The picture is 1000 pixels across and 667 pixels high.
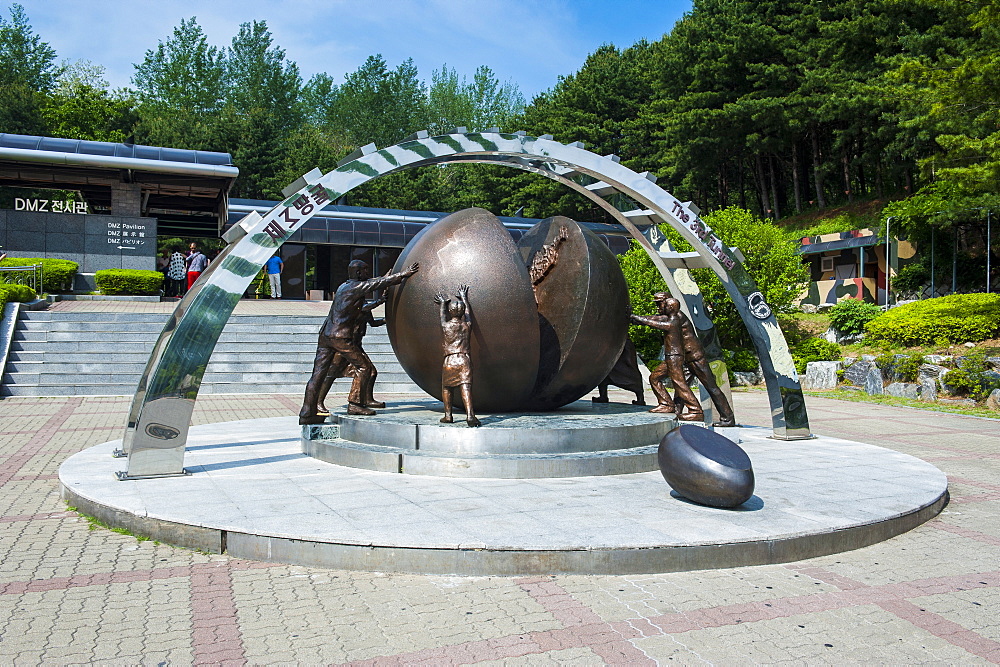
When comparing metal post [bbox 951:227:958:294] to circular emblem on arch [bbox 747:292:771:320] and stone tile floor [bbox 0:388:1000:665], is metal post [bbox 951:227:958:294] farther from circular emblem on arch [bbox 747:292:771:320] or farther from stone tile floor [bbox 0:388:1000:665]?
stone tile floor [bbox 0:388:1000:665]

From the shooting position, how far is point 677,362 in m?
10.5

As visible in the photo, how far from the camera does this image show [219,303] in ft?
25.9

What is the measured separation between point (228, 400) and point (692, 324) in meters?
10.3

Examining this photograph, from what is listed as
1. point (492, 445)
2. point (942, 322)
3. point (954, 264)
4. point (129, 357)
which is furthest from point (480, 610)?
point (954, 264)

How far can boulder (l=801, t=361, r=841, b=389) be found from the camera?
22.4 meters

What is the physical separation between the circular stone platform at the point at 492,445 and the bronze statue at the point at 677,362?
1146mm

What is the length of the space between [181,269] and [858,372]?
990 inches

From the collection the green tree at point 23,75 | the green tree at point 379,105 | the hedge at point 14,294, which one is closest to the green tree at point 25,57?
the green tree at point 23,75

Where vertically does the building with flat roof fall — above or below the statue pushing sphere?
above

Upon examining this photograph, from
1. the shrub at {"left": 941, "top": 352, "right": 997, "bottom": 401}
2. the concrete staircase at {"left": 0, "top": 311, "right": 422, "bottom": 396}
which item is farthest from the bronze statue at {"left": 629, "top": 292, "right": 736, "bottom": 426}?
the shrub at {"left": 941, "top": 352, "right": 997, "bottom": 401}

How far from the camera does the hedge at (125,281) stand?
2569 centimetres

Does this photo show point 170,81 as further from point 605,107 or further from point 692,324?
point 692,324

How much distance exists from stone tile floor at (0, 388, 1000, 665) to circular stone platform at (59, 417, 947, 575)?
0.15 m

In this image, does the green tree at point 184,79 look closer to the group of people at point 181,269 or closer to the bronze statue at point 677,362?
the group of people at point 181,269
